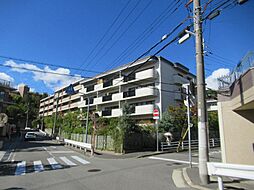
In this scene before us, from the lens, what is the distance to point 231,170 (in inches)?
190

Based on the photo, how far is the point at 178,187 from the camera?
235 inches

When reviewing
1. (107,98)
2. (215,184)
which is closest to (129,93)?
(107,98)

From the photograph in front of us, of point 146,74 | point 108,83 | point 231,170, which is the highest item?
point 108,83

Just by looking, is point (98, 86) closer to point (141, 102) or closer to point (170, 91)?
point (141, 102)

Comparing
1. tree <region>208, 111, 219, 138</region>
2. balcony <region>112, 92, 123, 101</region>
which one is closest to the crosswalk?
balcony <region>112, 92, 123, 101</region>

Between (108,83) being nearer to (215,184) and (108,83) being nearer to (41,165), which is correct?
(41,165)

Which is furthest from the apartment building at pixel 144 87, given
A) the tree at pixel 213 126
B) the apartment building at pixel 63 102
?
the apartment building at pixel 63 102

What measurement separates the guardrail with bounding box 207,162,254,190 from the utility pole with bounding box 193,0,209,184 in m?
0.54

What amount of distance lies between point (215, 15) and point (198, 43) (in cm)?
128

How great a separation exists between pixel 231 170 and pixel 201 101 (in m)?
2.51

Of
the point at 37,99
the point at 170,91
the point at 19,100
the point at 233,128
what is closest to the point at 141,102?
the point at 170,91

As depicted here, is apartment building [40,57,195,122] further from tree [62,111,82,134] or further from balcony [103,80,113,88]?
tree [62,111,82,134]

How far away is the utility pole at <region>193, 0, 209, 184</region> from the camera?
6.10 metres

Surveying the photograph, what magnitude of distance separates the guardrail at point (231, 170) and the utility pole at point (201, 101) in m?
0.54
